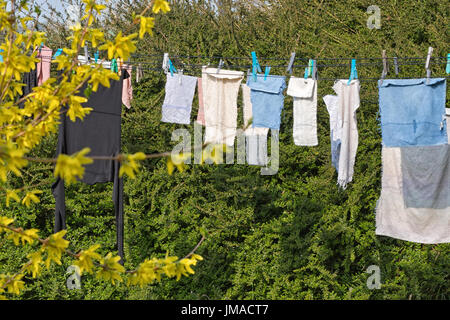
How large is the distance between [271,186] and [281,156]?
0.30 m

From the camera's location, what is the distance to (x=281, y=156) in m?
4.93

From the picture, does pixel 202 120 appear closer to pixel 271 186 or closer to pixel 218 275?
pixel 271 186

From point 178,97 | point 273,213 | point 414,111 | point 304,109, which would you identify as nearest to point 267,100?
point 304,109

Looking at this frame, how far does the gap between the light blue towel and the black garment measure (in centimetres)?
99

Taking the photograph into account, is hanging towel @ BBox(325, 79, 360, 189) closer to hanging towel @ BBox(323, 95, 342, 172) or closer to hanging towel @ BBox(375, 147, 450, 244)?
hanging towel @ BBox(323, 95, 342, 172)

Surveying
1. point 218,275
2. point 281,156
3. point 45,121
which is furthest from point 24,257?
point 45,121

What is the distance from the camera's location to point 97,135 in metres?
3.77

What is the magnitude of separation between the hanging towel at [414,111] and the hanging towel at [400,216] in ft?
0.79

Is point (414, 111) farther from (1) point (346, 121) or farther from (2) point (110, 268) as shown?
(2) point (110, 268)

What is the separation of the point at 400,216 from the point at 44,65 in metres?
2.81

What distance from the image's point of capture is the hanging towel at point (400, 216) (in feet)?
12.6

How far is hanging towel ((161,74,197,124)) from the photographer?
160 inches

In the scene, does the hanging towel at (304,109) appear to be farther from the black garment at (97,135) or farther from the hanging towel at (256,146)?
the black garment at (97,135)

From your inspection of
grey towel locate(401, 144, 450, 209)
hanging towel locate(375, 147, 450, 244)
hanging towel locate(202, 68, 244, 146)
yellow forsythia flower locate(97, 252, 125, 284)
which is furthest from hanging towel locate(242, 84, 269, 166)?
yellow forsythia flower locate(97, 252, 125, 284)
